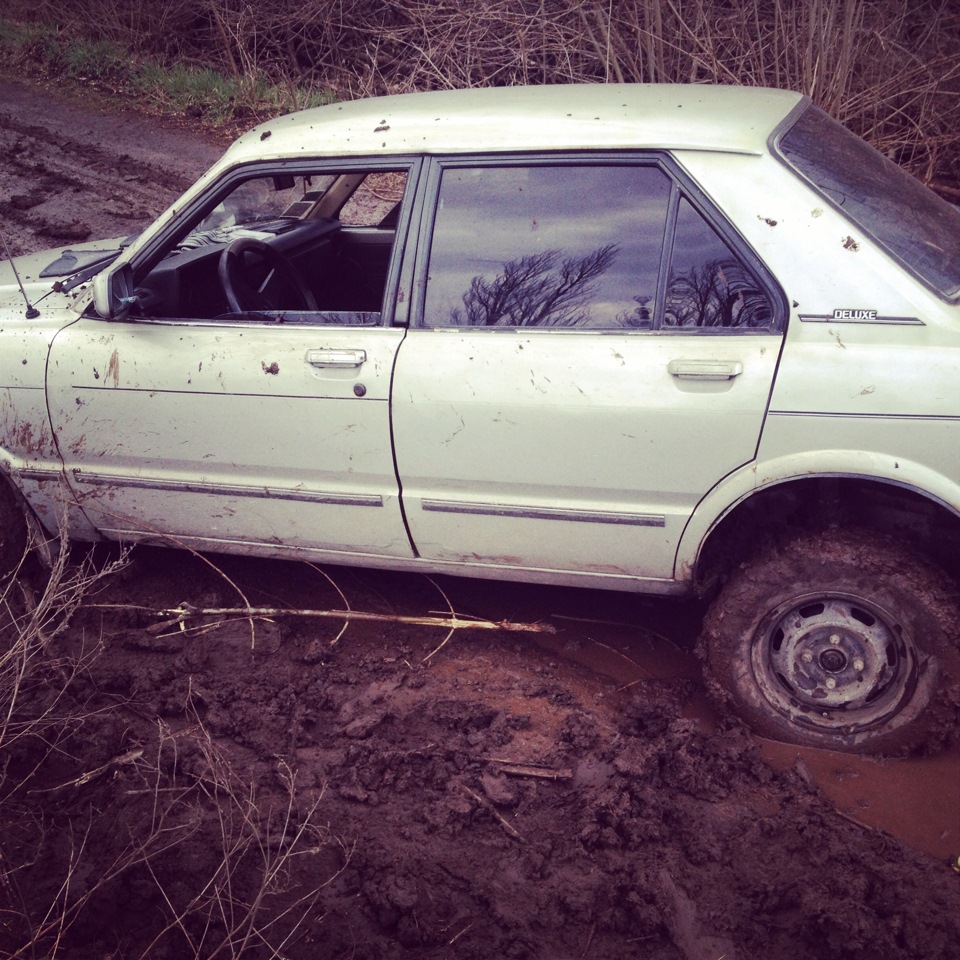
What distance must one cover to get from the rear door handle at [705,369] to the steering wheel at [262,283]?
1634 millimetres

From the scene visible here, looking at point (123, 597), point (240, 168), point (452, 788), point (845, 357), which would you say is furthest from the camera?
point (123, 597)

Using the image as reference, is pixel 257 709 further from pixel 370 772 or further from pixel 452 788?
pixel 452 788

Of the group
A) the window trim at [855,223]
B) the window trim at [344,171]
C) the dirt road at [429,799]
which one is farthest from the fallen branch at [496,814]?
the window trim at [855,223]

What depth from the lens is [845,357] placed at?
8.37 feet

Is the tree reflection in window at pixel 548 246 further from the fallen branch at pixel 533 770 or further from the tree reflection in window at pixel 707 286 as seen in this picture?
the fallen branch at pixel 533 770

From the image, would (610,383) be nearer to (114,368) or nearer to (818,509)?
(818,509)

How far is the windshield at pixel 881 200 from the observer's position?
260 cm

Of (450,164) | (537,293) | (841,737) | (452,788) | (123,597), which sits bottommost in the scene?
(123,597)

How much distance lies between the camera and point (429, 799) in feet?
9.15

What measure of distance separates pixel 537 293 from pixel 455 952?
187cm

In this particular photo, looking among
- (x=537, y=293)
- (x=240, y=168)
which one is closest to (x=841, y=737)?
(x=537, y=293)

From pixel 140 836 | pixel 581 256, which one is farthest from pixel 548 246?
pixel 140 836

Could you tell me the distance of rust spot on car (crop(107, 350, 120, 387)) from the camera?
315cm

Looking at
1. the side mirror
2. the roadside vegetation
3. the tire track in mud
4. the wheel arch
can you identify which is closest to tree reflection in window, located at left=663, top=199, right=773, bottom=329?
the wheel arch
